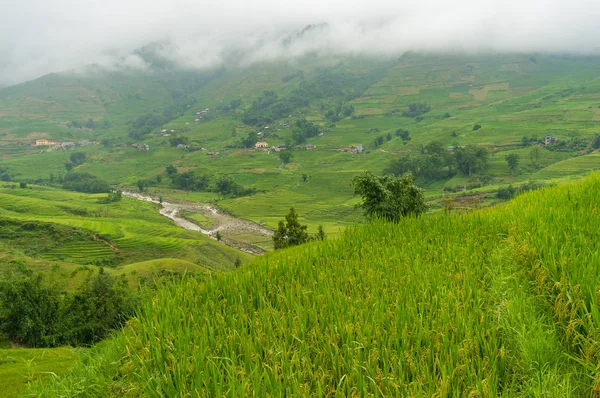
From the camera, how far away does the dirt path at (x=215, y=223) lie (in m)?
91.4

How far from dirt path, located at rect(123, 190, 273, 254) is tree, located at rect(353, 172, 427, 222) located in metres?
60.2

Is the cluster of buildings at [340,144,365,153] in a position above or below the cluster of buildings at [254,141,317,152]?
below

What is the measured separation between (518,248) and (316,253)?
3231 mm

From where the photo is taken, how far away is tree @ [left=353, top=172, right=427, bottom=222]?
25.0 metres

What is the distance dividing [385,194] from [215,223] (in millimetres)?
87496

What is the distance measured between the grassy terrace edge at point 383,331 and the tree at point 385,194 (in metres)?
18.3

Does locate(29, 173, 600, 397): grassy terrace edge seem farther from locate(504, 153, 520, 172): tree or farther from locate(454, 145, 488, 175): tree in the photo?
locate(454, 145, 488, 175): tree

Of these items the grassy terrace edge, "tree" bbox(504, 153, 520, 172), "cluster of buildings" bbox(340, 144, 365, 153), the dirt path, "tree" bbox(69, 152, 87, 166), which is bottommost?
the dirt path

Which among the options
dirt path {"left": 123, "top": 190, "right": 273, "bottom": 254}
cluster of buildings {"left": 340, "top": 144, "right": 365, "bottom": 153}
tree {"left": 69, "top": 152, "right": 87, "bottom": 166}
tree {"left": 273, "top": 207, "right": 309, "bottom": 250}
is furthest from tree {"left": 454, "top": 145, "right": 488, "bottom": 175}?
tree {"left": 69, "top": 152, "right": 87, "bottom": 166}

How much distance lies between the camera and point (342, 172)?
135375 mm

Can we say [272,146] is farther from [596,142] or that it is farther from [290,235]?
[290,235]

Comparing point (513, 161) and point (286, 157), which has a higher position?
point (286, 157)

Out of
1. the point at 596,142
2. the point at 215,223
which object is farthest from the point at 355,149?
the point at 596,142

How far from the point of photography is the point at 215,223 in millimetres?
106000
